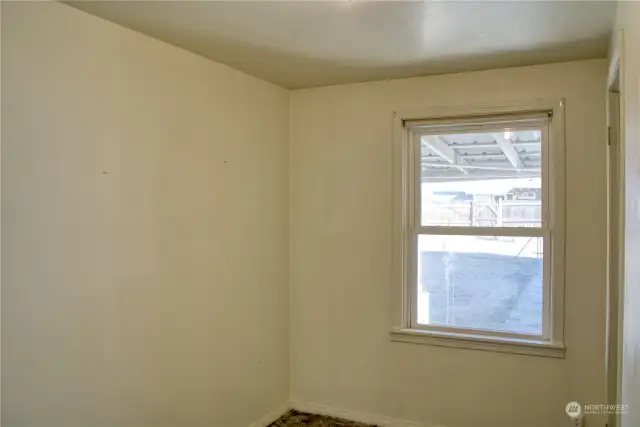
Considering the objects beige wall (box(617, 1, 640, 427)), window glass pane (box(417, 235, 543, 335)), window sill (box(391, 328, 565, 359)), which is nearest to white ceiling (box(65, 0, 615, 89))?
beige wall (box(617, 1, 640, 427))

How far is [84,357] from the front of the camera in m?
2.49

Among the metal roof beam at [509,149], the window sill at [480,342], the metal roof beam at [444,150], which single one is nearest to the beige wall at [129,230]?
the window sill at [480,342]

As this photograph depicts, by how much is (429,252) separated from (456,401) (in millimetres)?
1019

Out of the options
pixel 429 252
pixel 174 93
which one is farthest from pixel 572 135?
pixel 174 93

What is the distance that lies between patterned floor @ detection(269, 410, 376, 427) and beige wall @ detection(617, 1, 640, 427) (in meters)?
2.22

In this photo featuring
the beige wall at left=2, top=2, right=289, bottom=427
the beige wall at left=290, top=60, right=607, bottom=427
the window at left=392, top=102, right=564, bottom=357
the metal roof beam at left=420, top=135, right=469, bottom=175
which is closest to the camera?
the beige wall at left=2, top=2, right=289, bottom=427

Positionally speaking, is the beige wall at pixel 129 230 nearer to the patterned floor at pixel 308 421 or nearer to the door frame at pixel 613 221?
the patterned floor at pixel 308 421

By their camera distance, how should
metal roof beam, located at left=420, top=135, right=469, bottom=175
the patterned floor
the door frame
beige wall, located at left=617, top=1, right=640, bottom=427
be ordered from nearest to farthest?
beige wall, located at left=617, top=1, right=640, bottom=427, the door frame, metal roof beam, located at left=420, top=135, right=469, bottom=175, the patterned floor

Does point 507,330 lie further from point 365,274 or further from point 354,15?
point 354,15

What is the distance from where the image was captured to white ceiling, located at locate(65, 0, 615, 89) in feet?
8.05

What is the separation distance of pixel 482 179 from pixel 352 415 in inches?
76.2

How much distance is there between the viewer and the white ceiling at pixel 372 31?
8.05 feet

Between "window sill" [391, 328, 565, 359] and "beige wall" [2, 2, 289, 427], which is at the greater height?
"beige wall" [2, 2, 289, 427]

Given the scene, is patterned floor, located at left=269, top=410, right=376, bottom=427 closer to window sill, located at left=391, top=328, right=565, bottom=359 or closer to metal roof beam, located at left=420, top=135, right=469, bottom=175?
window sill, located at left=391, top=328, right=565, bottom=359
